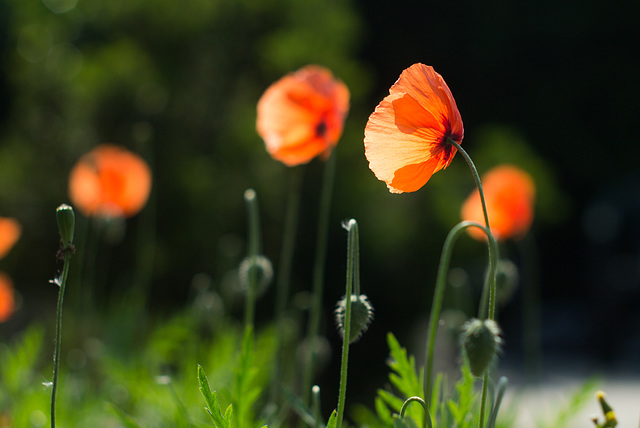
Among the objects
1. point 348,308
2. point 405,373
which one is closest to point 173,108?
A: point 405,373

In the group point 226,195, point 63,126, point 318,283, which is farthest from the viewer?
point 63,126

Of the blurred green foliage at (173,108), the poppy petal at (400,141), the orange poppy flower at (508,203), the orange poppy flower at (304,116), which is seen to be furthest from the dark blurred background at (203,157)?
the poppy petal at (400,141)

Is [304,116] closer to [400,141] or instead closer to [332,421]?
[400,141]

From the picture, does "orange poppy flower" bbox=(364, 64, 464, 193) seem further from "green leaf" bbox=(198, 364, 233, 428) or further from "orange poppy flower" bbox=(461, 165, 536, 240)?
"orange poppy flower" bbox=(461, 165, 536, 240)

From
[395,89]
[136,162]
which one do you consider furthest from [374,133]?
[136,162]

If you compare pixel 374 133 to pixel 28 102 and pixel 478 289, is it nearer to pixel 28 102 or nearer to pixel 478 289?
pixel 28 102

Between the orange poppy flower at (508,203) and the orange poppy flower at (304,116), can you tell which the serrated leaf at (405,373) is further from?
the orange poppy flower at (508,203)

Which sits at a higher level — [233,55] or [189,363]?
[233,55]
